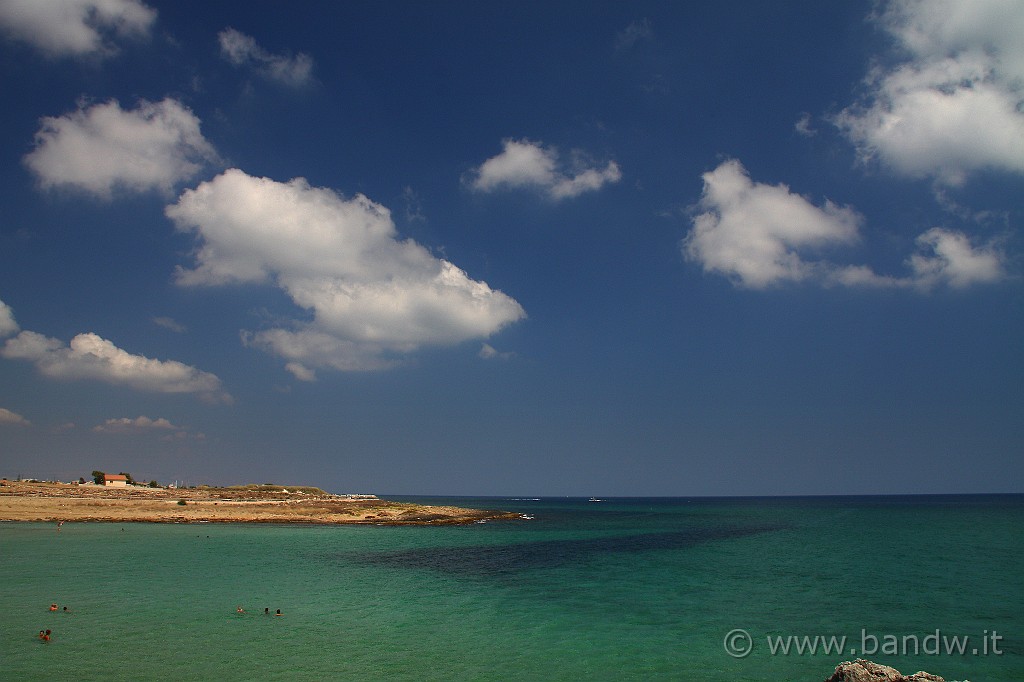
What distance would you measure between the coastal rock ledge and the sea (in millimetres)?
7782

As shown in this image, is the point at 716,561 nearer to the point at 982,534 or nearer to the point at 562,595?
the point at 562,595

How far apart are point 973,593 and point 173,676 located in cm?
4492

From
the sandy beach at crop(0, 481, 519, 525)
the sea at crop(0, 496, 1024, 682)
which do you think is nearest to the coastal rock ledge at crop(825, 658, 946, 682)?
the sea at crop(0, 496, 1024, 682)

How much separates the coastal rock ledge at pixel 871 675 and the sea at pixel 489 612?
778cm

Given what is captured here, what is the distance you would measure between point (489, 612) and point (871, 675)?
20.3 m

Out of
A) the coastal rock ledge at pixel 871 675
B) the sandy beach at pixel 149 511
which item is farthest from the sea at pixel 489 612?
the sandy beach at pixel 149 511

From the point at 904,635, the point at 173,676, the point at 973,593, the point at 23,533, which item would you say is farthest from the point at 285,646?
the point at 23,533

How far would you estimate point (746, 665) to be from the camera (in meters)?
21.1

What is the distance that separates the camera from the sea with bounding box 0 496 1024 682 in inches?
817

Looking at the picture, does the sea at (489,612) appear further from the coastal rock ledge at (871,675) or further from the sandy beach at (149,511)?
the sandy beach at (149,511)

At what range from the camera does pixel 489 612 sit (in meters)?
29.2

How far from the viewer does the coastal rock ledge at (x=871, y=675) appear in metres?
12.1

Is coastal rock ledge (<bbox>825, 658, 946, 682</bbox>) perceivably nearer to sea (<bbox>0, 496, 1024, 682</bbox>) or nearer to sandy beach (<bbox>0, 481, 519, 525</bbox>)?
sea (<bbox>0, 496, 1024, 682</bbox>)

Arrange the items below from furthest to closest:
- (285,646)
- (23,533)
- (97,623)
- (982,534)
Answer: (982,534)
(23,533)
(97,623)
(285,646)
